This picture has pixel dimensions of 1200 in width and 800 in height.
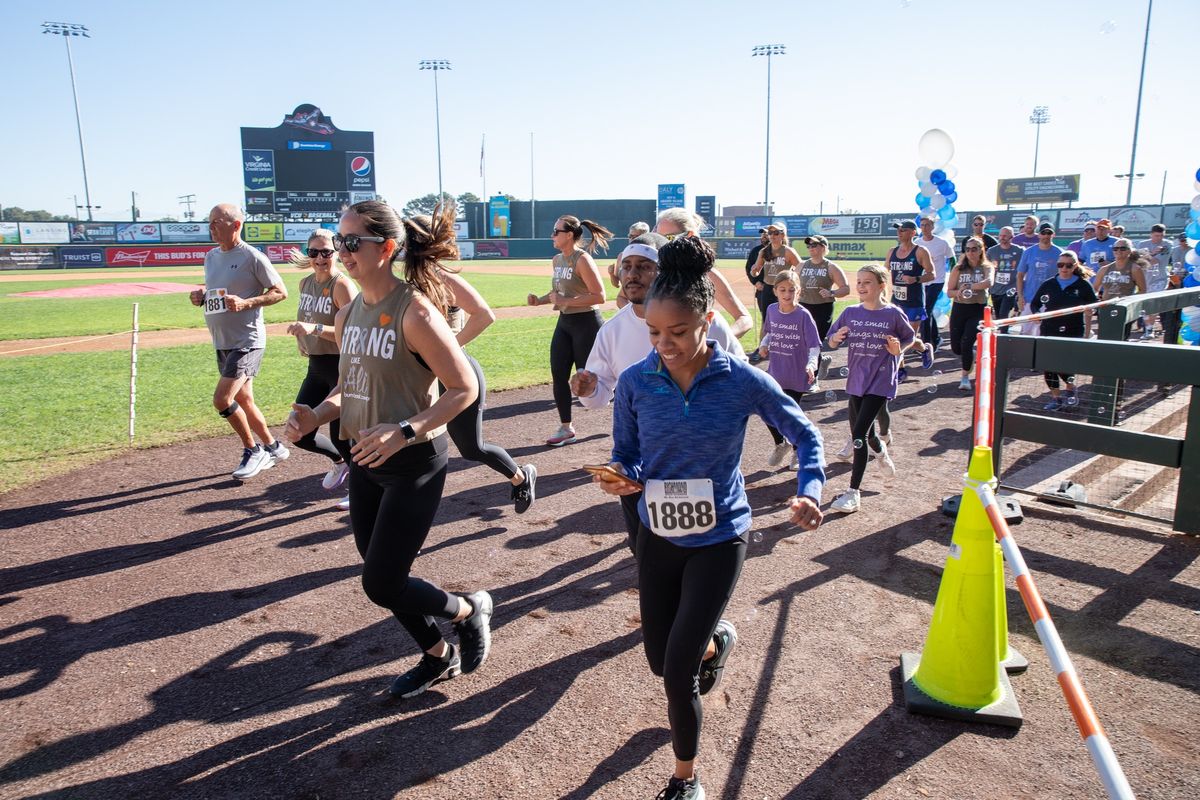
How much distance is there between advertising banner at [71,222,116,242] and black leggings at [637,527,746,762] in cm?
5666

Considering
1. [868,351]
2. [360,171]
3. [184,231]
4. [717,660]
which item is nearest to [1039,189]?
[360,171]

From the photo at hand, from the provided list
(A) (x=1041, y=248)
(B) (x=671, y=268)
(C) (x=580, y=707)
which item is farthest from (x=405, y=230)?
(A) (x=1041, y=248)

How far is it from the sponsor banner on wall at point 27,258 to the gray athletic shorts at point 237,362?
47.9 m

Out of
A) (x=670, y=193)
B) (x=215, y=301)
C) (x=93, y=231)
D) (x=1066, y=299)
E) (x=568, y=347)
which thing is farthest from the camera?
(x=670, y=193)

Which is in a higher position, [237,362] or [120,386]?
[237,362]

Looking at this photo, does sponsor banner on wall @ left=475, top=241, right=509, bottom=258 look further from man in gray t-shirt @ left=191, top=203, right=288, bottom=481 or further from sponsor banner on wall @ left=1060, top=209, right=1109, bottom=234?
man in gray t-shirt @ left=191, top=203, right=288, bottom=481

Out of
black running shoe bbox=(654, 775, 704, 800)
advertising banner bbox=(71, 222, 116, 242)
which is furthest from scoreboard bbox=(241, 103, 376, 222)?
black running shoe bbox=(654, 775, 704, 800)

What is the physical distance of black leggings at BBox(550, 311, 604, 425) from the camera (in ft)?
26.3

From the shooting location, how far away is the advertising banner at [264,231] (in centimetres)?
5272

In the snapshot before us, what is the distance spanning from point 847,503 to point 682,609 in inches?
151

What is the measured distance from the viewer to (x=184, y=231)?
51438mm

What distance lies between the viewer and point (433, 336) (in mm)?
3334

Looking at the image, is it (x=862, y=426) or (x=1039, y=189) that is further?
(x=1039, y=189)

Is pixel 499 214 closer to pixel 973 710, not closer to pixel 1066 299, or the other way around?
pixel 1066 299
